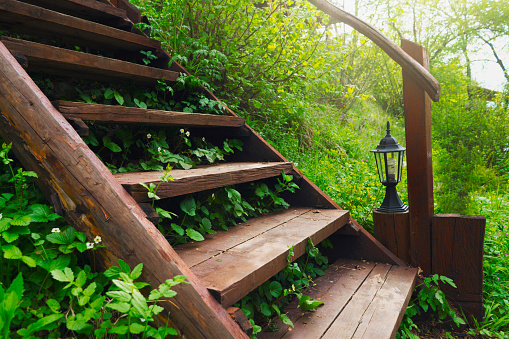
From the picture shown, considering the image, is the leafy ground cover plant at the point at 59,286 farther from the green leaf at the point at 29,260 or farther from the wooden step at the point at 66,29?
the wooden step at the point at 66,29

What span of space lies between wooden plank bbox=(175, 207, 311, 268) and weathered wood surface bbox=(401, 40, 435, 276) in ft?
2.31

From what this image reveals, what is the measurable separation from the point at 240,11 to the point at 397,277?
2.54 metres

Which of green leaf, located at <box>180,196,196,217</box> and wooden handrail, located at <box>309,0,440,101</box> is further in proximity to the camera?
wooden handrail, located at <box>309,0,440,101</box>

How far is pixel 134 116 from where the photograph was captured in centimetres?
177

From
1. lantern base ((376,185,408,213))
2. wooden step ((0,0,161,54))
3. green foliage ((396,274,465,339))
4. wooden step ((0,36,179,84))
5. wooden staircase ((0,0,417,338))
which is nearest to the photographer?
wooden staircase ((0,0,417,338))

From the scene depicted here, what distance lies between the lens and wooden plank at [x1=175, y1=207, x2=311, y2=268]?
1.37 metres

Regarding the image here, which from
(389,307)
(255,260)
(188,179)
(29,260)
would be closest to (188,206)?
(188,179)

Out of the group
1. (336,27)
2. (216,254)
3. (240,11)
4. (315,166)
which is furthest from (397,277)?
(336,27)

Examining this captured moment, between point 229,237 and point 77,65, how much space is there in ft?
3.93

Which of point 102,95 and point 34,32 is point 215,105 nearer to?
point 102,95

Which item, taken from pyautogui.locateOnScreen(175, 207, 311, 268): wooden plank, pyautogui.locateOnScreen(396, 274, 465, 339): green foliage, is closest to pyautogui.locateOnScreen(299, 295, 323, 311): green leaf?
pyautogui.locateOnScreen(175, 207, 311, 268): wooden plank

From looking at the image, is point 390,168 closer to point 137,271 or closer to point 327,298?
point 327,298

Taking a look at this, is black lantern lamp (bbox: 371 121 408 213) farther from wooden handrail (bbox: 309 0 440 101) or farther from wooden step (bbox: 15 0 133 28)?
wooden step (bbox: 15 0 133 28)

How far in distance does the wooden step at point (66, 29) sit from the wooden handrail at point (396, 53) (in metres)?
1.26
